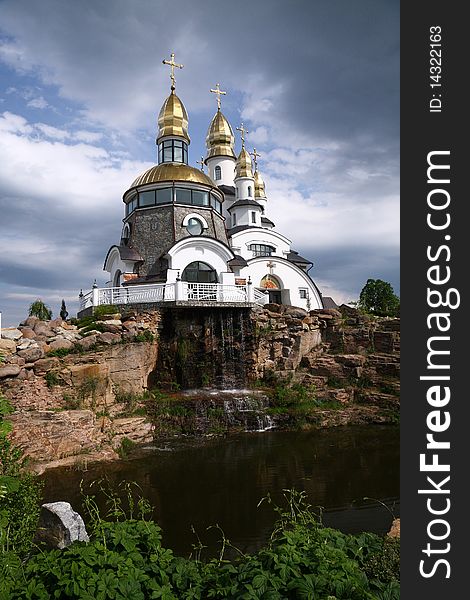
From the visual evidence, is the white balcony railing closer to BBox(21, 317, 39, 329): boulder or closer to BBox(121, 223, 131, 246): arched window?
BBox(21, 317, 39, 329): boulder

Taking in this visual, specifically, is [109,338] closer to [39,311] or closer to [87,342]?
[87,342]

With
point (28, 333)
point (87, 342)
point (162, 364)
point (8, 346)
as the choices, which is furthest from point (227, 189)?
point (8, 346)

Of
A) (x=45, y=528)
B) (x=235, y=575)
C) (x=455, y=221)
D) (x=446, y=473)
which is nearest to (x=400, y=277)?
(x=455, y=221)

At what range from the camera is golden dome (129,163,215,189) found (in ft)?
84.3

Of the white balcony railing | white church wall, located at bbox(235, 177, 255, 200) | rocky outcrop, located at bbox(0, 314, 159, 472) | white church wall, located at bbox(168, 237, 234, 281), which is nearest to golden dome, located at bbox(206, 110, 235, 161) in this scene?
white church wall, located at bbox(235, 177, 255, 200)

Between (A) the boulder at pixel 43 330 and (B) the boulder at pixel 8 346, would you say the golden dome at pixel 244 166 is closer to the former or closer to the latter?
(A) the boulder at pixel 43 330

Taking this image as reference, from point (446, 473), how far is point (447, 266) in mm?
1378

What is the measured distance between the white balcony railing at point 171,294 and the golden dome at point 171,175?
26.4ft

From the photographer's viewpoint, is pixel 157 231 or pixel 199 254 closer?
pixel 199 254

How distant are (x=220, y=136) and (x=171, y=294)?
79.0 ft

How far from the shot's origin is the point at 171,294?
64.1 ft

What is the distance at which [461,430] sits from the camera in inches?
113

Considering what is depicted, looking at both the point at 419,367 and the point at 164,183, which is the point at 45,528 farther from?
the point at 164,183

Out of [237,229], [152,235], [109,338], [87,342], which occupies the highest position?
[237,229]
